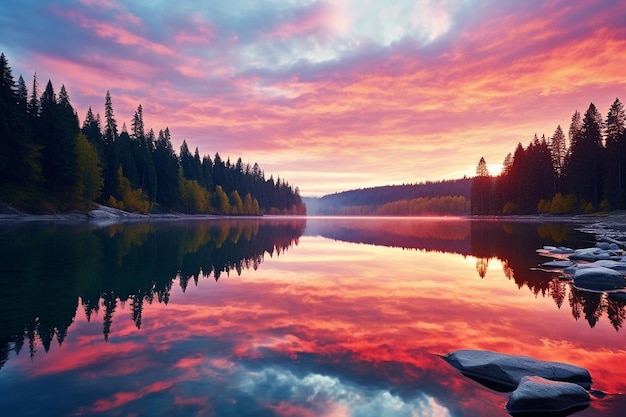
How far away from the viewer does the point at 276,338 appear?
29.7 feet

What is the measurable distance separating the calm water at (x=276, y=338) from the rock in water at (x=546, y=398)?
0.19m

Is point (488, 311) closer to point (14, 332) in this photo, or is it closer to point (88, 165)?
point (14, 332)

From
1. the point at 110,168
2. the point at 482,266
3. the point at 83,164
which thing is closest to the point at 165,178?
the point at 110,168

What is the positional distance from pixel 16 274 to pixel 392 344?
15.9 meters

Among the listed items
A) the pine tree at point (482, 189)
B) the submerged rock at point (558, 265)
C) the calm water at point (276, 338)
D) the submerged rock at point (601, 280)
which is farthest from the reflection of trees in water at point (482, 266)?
the pine tree at point (482, 189)

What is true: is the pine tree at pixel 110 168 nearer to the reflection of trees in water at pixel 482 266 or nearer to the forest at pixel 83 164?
the forest at pixel 83 164

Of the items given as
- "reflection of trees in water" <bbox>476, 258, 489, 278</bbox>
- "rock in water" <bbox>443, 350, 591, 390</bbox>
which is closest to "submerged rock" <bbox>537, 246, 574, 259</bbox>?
"reflection of trees in water" <bbox>476, 258, 489, 278</bbox>

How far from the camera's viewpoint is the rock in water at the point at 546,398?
5840 millimetres

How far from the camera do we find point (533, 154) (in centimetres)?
9288

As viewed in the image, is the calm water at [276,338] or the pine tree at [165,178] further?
the pine tree at [165,178]

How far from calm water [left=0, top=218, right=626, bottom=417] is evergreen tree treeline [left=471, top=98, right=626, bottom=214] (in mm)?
67291

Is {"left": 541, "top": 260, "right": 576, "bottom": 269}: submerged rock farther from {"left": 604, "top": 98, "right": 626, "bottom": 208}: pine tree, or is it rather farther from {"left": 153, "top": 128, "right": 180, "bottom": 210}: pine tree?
{"left": 153, "top": 128, "right": 180, "bottom": 210}: pine tree

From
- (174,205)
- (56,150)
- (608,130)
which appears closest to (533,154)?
(608,130)

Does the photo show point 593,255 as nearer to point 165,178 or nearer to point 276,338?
point 276,338
